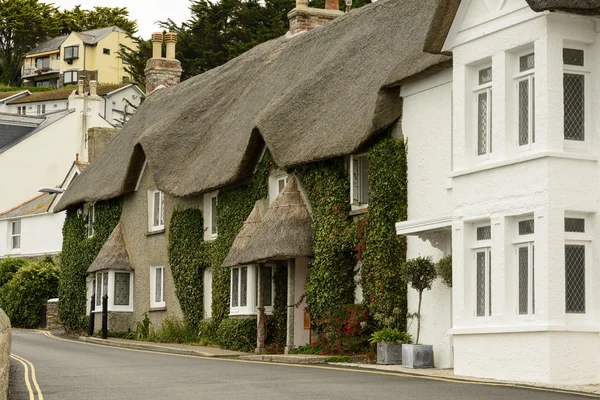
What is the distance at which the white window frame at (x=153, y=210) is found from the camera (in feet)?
119

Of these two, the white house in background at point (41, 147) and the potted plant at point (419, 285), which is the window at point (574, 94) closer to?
the potted plant at point (419, 285)

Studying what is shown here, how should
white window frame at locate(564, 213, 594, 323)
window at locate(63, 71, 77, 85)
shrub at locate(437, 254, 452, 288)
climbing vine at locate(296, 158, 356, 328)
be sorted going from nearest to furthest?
white window frame at locate(564, 213, 594, 323) → shrub at locate(437, 254, 452, 288) → climbing vine at locate(296, 158, 356, 328) → window at locate(63, 71, 77, 85)

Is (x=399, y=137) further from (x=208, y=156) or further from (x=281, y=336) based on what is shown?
(x=208, y=156)

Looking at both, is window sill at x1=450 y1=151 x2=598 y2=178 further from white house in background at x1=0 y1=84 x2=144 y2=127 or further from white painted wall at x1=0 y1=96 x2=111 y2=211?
white house in background at x1=0 y1=84 x2=144 y2=127

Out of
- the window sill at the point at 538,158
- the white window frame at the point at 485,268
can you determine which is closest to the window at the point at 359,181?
the white window frame at the point at 485,268

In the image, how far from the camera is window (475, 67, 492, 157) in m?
20.2

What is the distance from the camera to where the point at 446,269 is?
21.5 meters

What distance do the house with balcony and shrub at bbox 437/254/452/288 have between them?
317 feet

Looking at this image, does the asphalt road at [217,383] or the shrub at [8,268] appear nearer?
the asphalt road at [217,383]

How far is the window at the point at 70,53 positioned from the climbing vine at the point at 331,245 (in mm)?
96318

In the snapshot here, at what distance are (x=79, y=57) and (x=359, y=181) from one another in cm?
9736

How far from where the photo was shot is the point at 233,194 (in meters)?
31.4

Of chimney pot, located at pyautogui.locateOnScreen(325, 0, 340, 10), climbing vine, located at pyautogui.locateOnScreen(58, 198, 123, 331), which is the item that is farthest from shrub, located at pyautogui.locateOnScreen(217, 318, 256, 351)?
chimney pot, located at pyautogui.locateOnScreen(325, 0, 340, 10)

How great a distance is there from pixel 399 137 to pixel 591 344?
24.4 ft
